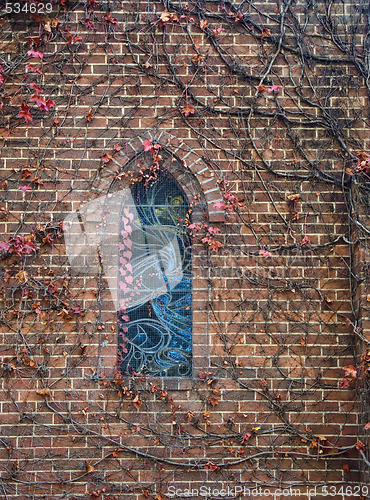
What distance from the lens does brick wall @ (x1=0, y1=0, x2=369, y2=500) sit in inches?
203

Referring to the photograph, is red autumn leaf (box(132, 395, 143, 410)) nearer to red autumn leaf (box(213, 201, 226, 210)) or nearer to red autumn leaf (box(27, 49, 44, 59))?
red autumn leaf (box(213, 201, 226, 210))

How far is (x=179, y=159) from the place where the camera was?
18.2 ft

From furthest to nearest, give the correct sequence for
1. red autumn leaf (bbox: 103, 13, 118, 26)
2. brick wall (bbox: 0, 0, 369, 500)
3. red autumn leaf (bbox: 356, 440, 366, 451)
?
red autumn leaf (bbox: 103, 13, 118, 26)
brick wall (bbox: 0, 0, 369, 500)
red autumn leaf (bbox: 356, 440, 366, 451)

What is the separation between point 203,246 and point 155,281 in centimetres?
57

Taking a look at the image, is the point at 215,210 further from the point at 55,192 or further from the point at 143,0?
the point at 143,0

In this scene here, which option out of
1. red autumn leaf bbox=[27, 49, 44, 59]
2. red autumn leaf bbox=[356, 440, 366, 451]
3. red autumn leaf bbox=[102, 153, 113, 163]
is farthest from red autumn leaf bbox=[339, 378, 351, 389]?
red autumn leaf bbox=[27, 49, 44, 59]

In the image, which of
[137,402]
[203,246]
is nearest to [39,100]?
[203,246]

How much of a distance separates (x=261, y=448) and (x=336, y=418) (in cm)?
72

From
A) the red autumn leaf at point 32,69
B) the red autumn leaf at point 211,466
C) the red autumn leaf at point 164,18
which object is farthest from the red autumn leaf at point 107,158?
the red autumn leaf at point 211,466

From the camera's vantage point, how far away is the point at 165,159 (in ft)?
18.4

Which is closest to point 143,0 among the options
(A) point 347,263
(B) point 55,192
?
(B) point 55,192

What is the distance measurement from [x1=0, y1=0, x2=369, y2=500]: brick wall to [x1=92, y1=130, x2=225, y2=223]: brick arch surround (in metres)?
0.01

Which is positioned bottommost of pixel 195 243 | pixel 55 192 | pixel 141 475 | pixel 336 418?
pixel 141 475

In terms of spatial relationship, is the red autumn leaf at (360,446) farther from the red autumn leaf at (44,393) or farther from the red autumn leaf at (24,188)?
the red autumn leaf at (24,188)
